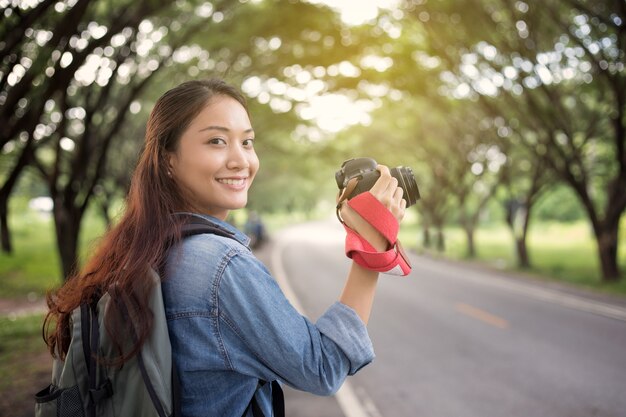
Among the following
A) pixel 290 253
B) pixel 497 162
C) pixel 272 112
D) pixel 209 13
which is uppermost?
pixel 209 13

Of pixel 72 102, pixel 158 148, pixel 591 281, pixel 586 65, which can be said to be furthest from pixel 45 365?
pixel 586 65

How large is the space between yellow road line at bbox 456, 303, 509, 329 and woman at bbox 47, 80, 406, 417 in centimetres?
733

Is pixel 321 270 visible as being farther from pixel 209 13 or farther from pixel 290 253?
pixel 209 13

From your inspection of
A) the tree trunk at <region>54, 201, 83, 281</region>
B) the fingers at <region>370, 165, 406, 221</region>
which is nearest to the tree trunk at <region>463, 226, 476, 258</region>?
the tree trunk at <region>54, 201, 83, 281</region>

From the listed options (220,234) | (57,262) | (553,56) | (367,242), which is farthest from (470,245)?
(220,234)

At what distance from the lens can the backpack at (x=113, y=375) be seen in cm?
121

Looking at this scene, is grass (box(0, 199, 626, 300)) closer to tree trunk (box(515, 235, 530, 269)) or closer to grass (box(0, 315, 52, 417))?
tree trunk (box(515, 235, 530, 269))

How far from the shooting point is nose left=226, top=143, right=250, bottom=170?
1.46m

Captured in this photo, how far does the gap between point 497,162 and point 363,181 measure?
71.7 ft

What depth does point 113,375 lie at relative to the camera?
126 cm

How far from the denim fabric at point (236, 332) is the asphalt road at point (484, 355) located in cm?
360

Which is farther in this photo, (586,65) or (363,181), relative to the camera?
(586,65)

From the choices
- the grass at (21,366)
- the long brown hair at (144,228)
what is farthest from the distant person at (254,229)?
the long brown hair at (144,228)

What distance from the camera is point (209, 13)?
982 cm
